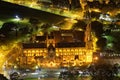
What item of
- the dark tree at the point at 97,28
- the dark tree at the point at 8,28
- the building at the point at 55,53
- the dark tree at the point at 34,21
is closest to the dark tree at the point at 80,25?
the dark tree at the point at 97,28

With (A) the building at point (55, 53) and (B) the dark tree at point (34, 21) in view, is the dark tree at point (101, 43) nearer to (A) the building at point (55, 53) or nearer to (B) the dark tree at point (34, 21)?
(A) the building at point (55, 53)

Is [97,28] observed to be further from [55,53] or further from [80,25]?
[55,53]

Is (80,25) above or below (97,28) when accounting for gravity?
above

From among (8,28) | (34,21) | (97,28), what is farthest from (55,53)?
(34,21)

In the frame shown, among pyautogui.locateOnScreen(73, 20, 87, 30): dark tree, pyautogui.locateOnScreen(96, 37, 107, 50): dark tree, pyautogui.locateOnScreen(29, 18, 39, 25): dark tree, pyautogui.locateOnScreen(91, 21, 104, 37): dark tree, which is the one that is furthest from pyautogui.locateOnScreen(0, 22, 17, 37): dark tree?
pyautogui.locateOnScreen(96, 37, 107, 50): dark tree

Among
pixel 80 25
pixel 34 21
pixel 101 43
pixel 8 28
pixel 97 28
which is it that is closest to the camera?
pixel 101 43

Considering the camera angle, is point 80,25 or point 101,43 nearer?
point 101,43

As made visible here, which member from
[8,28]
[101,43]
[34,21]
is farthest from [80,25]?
[8,28]

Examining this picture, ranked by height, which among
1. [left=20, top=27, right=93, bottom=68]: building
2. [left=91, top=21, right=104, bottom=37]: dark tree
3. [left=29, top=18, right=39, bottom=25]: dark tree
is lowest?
[left=20, top=27, right=93, bottom=68]: building

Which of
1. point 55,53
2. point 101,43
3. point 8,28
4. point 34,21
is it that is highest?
point 34,21

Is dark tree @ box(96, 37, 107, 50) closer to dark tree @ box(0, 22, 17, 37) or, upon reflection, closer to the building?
the building

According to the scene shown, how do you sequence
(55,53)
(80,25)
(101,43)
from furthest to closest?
(80,25), (101,43), (55,53)

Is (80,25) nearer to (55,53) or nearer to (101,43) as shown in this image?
(101,43)
